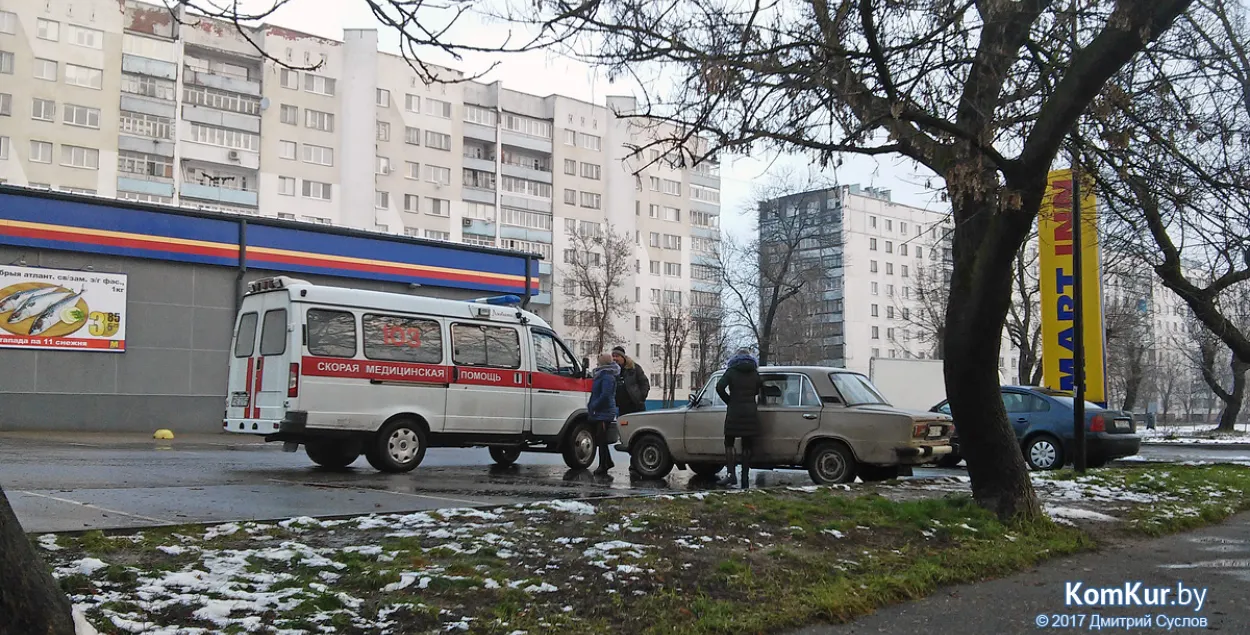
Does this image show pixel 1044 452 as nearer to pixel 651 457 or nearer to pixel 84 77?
pixel 651 457

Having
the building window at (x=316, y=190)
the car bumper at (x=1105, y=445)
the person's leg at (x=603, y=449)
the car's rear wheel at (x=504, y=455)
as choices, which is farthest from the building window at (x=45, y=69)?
the car bumper at (x=1105, y=445)

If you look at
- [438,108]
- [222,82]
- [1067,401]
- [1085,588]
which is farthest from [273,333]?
[438,108]

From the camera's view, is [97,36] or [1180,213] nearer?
[1180,213]

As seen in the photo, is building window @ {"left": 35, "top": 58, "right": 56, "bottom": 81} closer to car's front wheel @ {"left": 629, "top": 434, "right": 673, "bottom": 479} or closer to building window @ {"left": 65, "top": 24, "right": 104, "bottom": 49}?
building window @ {"left": 65, "top": 24, "right": 104, "bottom": 49}

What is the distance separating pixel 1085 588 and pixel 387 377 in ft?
28.4

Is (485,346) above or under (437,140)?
under

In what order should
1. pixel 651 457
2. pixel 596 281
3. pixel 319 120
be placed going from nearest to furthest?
1. pixel 651 457
2. pixel 319 120
3. pixel 596 281

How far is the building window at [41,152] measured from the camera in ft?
177

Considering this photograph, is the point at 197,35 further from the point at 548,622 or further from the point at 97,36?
the point at 548,622

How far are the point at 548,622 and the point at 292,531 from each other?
2587 millimetres

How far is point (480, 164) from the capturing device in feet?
237

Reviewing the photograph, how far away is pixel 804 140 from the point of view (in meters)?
8.27

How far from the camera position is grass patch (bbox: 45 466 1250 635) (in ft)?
16.3

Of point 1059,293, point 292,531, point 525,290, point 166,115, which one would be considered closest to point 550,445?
point 292,531
